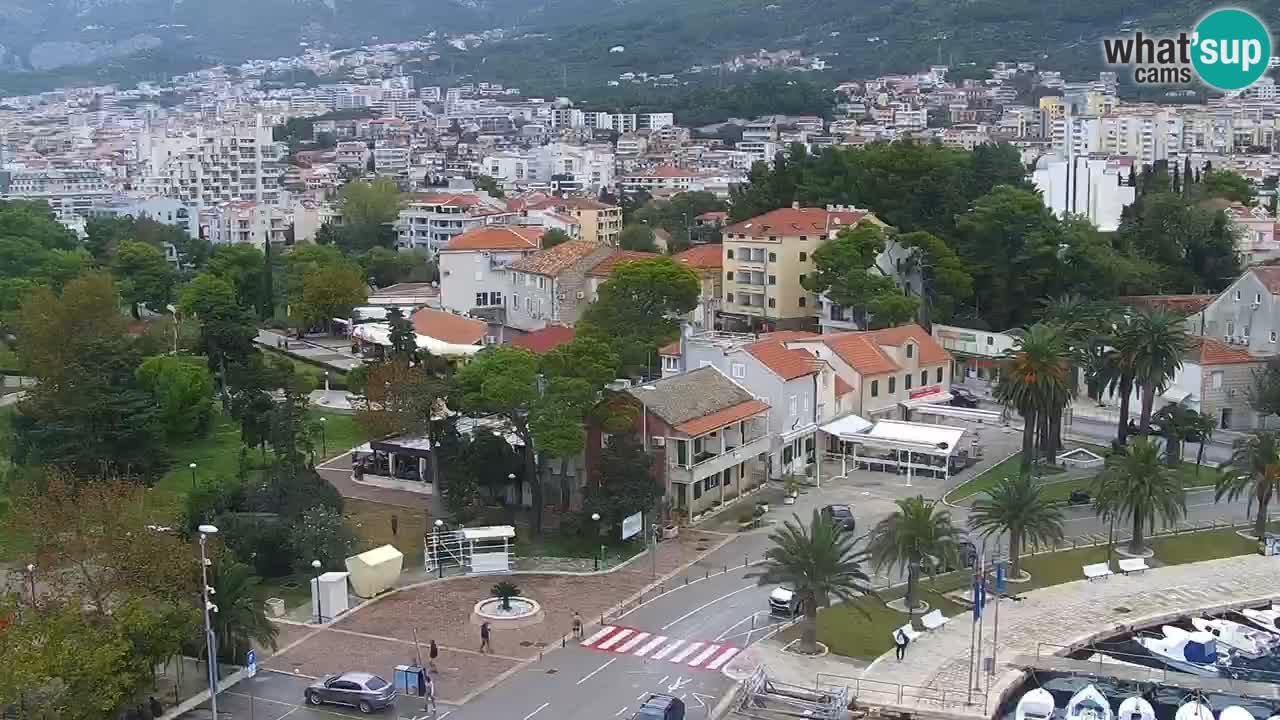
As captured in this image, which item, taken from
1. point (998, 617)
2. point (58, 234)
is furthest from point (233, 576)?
point (58, 234)

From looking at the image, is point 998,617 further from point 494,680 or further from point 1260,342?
point 1260,342

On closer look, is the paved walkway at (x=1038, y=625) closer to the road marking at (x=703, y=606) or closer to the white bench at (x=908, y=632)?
the white bench at (x=908, y=632)

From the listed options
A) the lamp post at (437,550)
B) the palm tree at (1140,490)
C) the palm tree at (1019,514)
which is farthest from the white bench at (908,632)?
the lamp post at (437,550)

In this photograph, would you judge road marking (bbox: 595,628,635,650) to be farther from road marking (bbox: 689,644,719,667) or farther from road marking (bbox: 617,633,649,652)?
road marking (bbox: 689,644,719,667)

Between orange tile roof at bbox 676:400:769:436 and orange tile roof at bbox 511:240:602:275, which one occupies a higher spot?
orange tile roof at bbox 511:240:602:275

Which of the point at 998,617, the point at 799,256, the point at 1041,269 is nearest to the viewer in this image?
the point at 998,617

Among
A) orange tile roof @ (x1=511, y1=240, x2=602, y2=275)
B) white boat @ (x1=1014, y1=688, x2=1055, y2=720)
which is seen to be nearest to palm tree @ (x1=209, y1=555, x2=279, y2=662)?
white boat @ (x1=1014, y1=688, x2=1055, y2=720)

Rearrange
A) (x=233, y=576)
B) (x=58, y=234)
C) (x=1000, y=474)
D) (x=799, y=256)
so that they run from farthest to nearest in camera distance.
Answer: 1. (x=58, y=234)
2. (x=799, y=256)
3. (x=1000, y=474)
4. (x=233, y=576)
